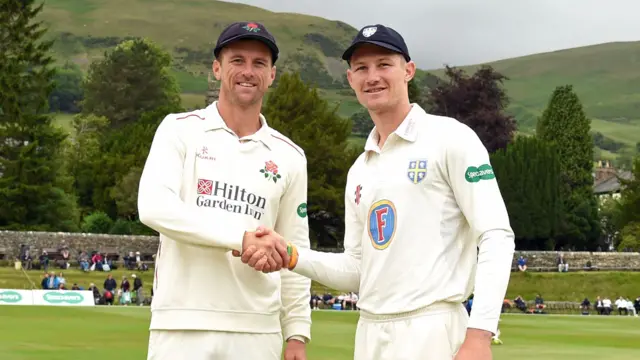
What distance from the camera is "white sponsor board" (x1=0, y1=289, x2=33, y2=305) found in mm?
36219

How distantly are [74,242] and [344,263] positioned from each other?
55560 mm

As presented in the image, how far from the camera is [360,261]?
19.4 ft

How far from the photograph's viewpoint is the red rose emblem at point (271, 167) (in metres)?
6.21

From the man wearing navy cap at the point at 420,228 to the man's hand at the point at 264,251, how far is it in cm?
5

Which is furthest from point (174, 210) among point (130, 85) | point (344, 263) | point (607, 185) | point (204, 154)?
point (607, 185)

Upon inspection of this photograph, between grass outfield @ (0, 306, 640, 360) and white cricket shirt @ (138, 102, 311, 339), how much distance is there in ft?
43.4

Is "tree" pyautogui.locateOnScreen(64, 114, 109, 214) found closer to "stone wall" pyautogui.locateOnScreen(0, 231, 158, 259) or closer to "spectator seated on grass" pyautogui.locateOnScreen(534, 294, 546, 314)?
"stone wall" pyautogui.locateOnScreen(0, 231, 158, 259)

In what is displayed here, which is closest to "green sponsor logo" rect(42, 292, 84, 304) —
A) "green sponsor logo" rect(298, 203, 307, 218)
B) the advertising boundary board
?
the advertising boundary board

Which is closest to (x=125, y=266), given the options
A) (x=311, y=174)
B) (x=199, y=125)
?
(x=311, y=174)

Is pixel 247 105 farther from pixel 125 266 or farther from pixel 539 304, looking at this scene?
pixel 125 266

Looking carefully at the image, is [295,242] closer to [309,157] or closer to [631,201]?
[309,157]

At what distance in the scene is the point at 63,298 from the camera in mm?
38156

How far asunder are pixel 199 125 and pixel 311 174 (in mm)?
64289

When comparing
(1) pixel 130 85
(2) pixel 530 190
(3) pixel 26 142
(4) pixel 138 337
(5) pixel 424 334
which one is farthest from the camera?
(1) pixel 130 85
